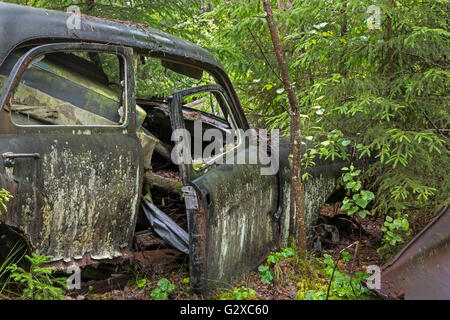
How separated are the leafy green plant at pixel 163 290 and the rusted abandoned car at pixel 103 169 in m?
0.21

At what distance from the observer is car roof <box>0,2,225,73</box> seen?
2699mm

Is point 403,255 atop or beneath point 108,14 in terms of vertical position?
beneath

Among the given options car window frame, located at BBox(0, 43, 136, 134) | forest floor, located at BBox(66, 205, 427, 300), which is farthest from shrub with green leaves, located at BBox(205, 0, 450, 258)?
car window frame, located at BBox(0, 43, 136, 134)

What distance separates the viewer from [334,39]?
494 cm

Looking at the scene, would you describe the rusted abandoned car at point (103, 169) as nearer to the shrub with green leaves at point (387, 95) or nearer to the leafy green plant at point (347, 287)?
the leafy green plant at point (347, 287)

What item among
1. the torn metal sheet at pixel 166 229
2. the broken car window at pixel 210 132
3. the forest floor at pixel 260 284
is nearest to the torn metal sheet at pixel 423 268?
the forest floor at pixel 260 284

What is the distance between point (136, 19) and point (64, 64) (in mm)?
2710

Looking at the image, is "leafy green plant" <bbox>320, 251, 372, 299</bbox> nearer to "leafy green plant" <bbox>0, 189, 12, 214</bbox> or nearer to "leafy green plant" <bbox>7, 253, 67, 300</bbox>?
"leafy green plant" <bbox>7, 253, 67, 300</bbox>

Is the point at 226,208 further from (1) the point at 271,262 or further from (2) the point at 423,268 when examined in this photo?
(2) the point at 423,268

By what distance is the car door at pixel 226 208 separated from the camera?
9.71 feet

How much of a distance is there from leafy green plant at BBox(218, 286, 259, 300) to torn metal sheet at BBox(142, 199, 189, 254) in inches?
17.8

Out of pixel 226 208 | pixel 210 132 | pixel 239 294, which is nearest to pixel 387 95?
pixel 210 132

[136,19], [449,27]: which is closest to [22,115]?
[136,19]
